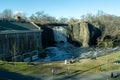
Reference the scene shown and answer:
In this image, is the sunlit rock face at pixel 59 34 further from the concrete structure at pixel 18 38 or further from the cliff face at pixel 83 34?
the concrete structure at pixel 18 38

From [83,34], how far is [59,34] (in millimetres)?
5923

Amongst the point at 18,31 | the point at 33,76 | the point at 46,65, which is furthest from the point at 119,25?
the point at 33,76

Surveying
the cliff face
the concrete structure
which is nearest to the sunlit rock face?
the cliff face

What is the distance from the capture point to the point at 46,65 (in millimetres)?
36906

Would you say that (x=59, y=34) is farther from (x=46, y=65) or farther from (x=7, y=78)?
(x=7, y=78)

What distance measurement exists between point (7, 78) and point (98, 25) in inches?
1917

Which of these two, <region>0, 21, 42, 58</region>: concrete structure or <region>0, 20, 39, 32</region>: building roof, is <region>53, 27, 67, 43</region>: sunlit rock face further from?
<region>0, 20, 39, 32</region>: building roof

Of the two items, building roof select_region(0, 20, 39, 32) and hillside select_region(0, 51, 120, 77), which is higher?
building roof select_region(0, 20, 39, 32)

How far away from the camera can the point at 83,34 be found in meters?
72.6

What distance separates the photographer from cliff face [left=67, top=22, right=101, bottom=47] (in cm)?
7175

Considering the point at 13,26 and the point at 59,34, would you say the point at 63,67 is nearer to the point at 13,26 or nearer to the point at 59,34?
the point at 13,26

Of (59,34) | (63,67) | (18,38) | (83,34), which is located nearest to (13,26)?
(18,38)

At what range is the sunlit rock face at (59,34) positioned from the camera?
71.8m

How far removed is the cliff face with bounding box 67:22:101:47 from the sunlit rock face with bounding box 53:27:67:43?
5.26 feet
